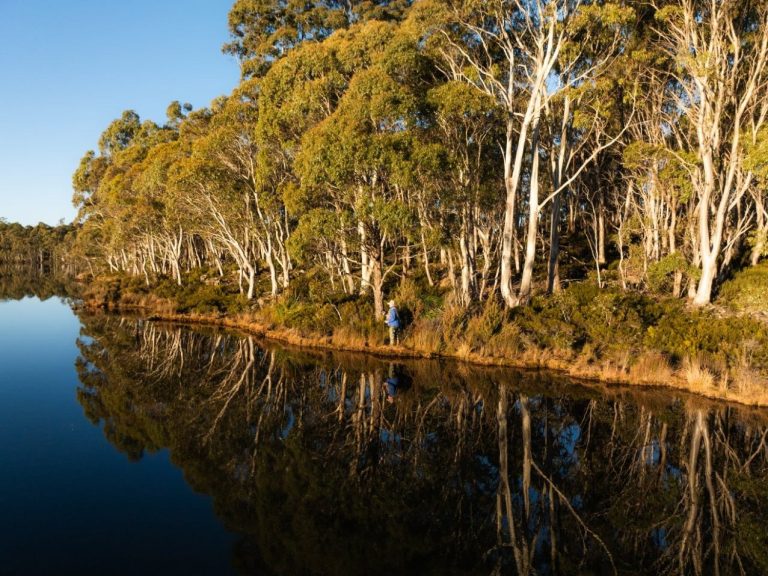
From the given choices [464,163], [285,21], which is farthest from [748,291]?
[285,21]

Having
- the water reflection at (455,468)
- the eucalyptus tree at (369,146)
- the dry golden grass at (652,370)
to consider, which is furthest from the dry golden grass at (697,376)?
the eucalyptus tree at (369,146)

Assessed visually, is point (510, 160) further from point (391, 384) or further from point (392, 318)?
point (391, 384)

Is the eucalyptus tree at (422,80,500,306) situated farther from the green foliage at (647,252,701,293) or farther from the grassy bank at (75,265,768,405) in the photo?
the green foliage at (647,252,701,293)

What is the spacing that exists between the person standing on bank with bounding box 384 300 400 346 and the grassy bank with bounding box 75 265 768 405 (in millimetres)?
336

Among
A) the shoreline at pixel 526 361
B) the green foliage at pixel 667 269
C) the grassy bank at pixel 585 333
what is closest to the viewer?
the shoreline at pixel 526 361

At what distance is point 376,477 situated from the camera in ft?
31.5

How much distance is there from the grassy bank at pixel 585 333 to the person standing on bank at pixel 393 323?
336 millimetres

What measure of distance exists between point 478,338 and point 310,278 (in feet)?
48.6

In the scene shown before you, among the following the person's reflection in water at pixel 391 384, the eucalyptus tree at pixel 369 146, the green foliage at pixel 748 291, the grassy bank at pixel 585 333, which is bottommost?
the person's reflection in water at pixel 391 384

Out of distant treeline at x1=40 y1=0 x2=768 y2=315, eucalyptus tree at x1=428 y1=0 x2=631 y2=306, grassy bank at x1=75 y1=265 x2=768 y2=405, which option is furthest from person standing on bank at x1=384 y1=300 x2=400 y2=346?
eucalyptus tree at x1=428 y1=0 x2=631 y2=306

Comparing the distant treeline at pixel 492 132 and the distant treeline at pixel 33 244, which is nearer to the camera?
the distant treeline at pixel 492 132

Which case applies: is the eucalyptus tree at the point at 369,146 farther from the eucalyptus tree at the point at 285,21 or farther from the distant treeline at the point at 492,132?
the eucalyptus tree at the point at 285,21

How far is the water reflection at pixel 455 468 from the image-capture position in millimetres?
7395

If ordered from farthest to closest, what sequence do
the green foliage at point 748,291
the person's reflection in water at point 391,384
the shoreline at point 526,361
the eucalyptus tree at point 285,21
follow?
the eucalyptus tree at point 285,21 < the green foliage at point 748,291 < the person's reflection in water at point 391,384 < the shoreline at point 526,361
